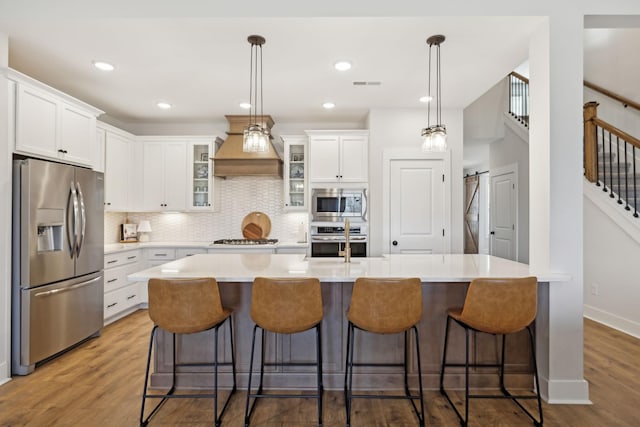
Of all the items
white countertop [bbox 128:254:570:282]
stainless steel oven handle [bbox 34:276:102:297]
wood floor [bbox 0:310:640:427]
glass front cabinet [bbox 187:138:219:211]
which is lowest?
wood floor [bbox 0:310:640:427]

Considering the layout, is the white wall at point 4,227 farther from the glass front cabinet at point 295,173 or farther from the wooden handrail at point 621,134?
the wooden handrail at point 621,134

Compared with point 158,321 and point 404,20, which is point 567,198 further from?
point 158,321

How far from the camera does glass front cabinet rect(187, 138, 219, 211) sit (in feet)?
16.0

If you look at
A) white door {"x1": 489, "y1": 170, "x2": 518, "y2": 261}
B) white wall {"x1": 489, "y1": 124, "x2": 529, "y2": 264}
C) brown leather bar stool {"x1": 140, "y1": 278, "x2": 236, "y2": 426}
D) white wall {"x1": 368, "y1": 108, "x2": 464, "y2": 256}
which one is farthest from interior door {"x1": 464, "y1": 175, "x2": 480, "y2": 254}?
brown leather bar stool {"x1": 140, "y1": 278, "x2": 236, "y2": 426}

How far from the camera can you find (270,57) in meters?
3.05

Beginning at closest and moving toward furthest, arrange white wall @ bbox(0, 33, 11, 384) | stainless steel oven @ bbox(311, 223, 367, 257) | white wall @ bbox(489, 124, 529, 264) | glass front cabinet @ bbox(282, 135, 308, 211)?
white wall @ bbox(0, 33, 11, 384)
stainless steel oven @ bbox(311, 223, 367, 257)
glass front cabinet @ bbox(282, 135, 308, 211)
white wall @ bbox(489, 124, 529, 264)

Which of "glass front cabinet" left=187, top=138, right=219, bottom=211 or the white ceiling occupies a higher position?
the white ceiling

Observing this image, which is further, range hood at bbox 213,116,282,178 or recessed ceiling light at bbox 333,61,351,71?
range hood at bbox 213,116,282,178

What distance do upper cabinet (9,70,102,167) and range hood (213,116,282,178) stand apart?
1.51 meters

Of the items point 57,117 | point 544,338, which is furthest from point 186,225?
point 544,338

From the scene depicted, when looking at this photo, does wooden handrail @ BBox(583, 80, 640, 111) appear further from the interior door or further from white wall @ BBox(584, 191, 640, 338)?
the interior door

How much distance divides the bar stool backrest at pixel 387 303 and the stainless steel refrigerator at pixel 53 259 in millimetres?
2619

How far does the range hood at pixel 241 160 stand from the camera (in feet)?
15.5

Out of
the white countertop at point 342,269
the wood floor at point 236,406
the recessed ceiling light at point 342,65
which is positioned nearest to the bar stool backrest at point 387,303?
the white countertop at point 342,269
